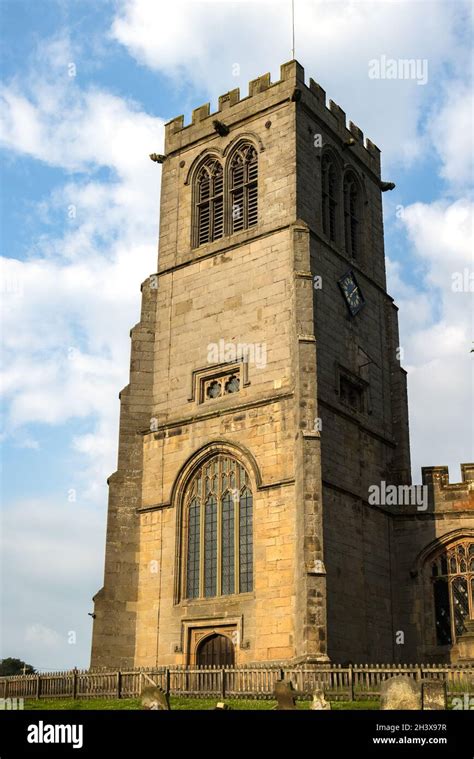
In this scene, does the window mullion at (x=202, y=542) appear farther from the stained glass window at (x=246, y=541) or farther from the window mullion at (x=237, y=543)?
the stained glass window at (x=246, y=541)

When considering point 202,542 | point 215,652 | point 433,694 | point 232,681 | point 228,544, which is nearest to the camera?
point 433,694

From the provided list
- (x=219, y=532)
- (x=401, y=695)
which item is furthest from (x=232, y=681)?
(x=401, y=695)

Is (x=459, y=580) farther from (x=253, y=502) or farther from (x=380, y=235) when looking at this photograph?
(x=380, y=235)

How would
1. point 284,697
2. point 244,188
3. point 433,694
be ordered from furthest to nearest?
point 244,188
point 284,697
point 433,694

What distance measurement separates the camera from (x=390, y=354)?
3419cm

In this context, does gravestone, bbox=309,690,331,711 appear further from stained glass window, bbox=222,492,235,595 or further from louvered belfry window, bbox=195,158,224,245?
louvered belfry window, bbox=195,158,224,245

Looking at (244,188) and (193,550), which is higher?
(244,188)

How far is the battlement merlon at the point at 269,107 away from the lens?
32.9m

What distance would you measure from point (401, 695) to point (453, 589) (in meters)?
13.0

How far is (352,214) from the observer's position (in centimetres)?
3569

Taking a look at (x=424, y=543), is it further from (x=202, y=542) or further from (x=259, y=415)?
(x=202, y=542)

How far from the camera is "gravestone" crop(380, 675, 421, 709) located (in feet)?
53.5

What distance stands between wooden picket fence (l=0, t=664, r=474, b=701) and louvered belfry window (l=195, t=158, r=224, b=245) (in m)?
16.5

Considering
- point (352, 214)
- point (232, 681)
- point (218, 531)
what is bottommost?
point (232, 681)
